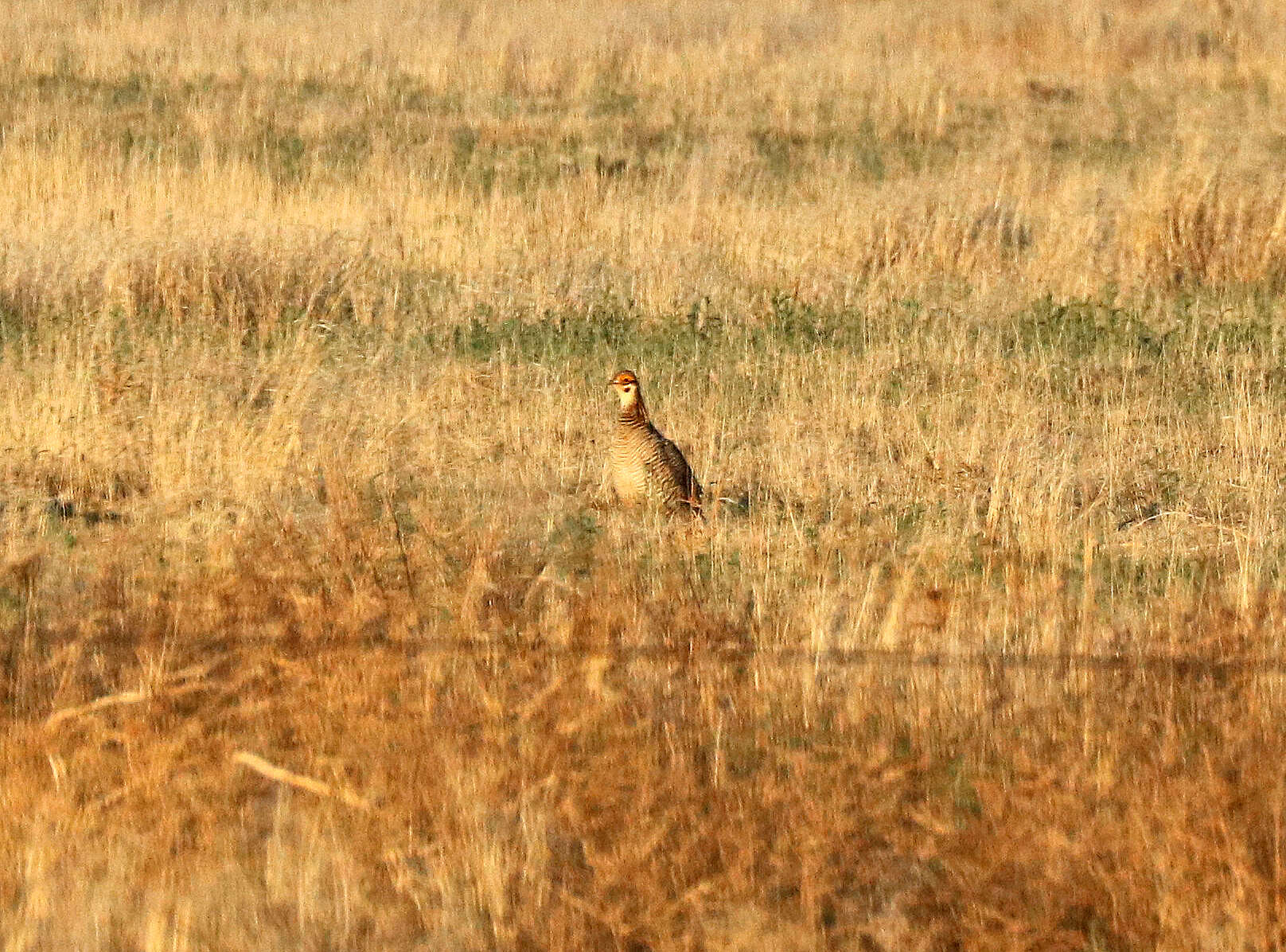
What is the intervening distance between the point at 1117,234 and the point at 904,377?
13.0 feet

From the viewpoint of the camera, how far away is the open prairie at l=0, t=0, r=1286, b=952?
4.18 meters

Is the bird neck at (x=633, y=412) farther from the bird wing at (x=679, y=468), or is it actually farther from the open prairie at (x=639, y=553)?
the open prairie at (x=639, y=553)

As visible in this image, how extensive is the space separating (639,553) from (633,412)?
0.88 meters

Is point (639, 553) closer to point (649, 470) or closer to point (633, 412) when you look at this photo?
point (649, 470)

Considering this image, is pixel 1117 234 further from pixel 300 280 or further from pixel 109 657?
pixel 109 657

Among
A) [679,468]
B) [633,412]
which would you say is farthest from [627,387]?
[679,468]

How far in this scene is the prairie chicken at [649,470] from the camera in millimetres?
6930

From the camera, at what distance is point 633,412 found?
23.7ft

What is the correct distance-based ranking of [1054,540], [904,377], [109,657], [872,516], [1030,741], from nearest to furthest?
[1030,741] < [109,657] < [1054,540] < [872,516] < [904,377]

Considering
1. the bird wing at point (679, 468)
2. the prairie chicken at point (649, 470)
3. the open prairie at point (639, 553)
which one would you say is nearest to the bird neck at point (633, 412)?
the prairie chicken at point (649, 470)

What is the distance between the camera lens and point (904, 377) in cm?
963

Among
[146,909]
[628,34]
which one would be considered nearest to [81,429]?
[146,909]

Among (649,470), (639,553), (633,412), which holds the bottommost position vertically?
(639,553)

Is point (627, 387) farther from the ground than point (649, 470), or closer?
farther from the ground
